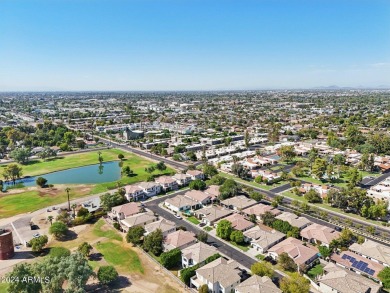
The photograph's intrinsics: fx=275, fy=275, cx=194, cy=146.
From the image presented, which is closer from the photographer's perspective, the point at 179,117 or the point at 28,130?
the point at 28,130

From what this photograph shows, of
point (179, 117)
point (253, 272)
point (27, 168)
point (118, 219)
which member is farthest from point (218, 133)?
point (253, 272)

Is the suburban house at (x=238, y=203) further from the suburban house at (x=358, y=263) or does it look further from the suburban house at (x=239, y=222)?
the suburban house at (x=358, y=263)

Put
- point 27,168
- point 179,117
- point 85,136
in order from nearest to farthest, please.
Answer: point 27,168, point 85,136, point 179,117

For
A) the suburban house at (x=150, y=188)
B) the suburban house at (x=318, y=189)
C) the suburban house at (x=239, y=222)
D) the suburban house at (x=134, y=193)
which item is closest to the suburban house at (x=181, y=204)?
the suburban house at (x=150, y=188)

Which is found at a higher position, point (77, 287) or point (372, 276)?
point (77, 287)

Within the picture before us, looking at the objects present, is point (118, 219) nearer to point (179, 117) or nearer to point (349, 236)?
point (349, 236)
